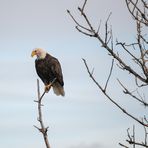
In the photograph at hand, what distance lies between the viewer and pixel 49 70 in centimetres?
1399

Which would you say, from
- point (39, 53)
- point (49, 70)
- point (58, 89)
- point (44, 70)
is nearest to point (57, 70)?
point (49, 70)

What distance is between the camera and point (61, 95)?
14797 millimetres

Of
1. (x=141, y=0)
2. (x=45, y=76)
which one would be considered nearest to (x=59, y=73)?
(x=45, y=76)

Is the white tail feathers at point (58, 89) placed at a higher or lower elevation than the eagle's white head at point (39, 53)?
lower

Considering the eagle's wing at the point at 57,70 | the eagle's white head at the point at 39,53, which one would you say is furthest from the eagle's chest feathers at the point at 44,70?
the eagle's white head at the point at 39,53

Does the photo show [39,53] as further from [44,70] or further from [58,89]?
[58,89]

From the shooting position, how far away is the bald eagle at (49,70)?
14.0 meters

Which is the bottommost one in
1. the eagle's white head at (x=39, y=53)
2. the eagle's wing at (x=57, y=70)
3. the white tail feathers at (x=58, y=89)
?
the white tail feathers at (x=58, y=89)

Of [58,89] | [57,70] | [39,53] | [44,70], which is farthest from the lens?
[39,53]

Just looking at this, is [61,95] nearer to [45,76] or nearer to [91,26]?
[45,76]

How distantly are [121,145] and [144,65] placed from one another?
2.74ft

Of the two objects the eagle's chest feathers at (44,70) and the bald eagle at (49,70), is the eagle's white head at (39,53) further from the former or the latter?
the eagle's chest feathers at (44,70)

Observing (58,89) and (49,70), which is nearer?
(49,70)

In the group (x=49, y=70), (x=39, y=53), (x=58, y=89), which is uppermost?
(x=39, y=53)
